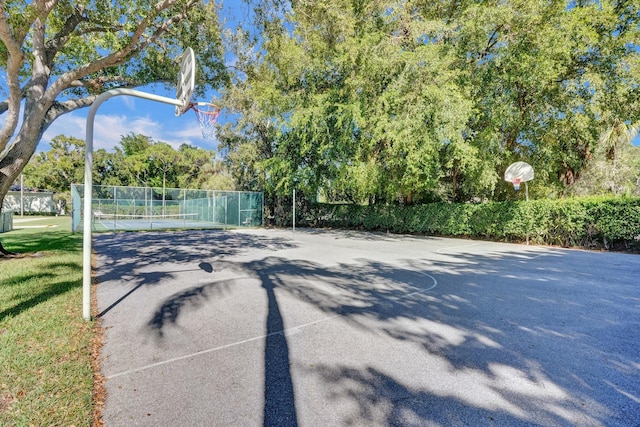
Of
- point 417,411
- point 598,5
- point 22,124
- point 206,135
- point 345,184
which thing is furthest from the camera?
point 345,184

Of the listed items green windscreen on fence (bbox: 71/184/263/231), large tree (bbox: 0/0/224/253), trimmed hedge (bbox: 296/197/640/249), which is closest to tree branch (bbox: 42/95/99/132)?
large tree (bbox: 0/0/224/253)

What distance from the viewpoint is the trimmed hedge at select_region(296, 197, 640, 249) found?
961cm

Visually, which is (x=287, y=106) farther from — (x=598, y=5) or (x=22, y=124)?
(x=598, y=5)

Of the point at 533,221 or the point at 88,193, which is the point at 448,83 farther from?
the point at 88,193

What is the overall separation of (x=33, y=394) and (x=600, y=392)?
4.12 meters

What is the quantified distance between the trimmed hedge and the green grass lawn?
13134mm

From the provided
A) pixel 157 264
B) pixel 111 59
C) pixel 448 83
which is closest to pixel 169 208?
pixel 111 59

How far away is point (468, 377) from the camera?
95.6 inches

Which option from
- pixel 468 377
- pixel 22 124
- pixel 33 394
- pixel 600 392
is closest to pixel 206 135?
pixel 22 124

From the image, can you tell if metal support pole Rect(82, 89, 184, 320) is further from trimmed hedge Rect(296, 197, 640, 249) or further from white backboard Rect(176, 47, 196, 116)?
trimmed hedge Rect(296, 197, 640, 249)

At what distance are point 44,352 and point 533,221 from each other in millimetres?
13522

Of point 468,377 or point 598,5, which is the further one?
point 598,5

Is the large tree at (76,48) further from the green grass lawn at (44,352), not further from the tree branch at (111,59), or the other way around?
the green grass lawn at (44,352)

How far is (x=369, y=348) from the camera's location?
2934 millimetres
